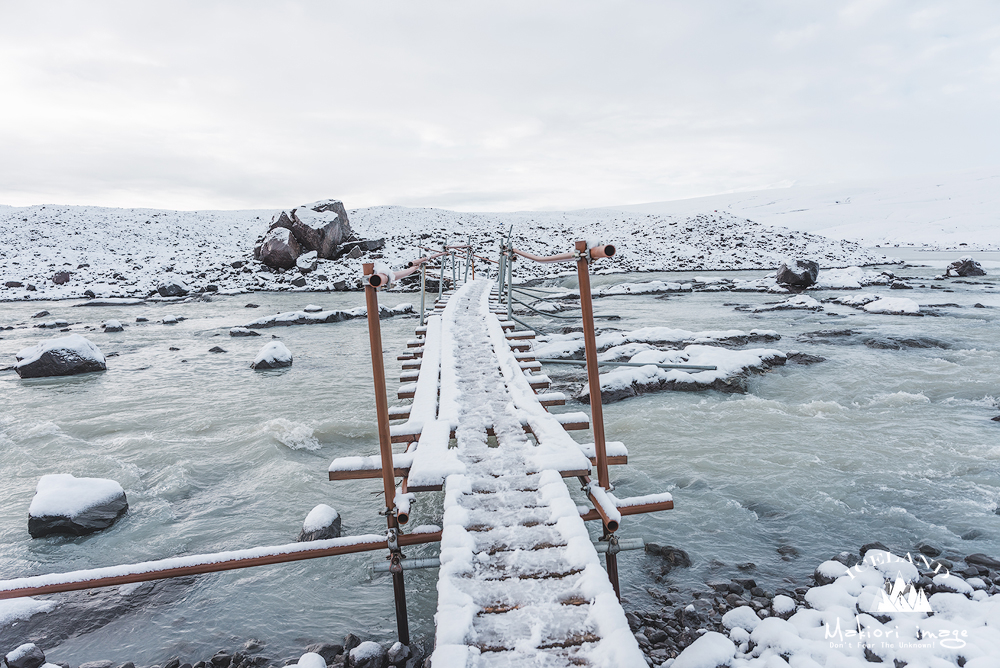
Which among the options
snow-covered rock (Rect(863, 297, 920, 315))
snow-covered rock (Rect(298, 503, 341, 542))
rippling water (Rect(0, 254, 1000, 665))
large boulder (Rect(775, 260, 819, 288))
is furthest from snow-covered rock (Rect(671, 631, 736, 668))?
large boulder (Rect(775, 260, 819, 288))

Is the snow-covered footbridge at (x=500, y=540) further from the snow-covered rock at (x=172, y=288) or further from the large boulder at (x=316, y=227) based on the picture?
the large boulder at (x=316, y=227)

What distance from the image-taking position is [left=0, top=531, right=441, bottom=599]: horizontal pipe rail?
9.71 feet

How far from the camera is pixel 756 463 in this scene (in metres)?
6.39

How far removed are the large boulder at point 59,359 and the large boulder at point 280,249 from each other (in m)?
17.5

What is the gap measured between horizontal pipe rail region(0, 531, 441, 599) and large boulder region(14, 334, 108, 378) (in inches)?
416

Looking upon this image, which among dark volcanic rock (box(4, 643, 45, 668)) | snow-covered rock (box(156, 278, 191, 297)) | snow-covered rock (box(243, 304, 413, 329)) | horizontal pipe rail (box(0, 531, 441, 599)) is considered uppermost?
snow-covered rock (box(156, 278, 191, 297))

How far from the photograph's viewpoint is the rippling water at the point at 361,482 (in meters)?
4.29

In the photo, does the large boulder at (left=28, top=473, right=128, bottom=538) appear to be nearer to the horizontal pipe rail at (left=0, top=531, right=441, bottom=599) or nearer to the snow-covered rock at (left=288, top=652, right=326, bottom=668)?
the horizontal pipe rail at (left=0, top=531, right=441, bottom=599)

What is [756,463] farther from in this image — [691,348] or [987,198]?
[987,198]

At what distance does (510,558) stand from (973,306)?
20.6 metres

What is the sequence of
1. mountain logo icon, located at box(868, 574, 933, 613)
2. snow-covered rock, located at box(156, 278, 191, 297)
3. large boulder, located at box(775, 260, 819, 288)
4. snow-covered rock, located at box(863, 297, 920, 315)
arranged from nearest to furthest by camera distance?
mountain logo icon, located at box(868, 574, 933, 613)
snow-covered rock, located at box(863, 297, 920, 315)
large boulder, located at box(775, 260, 819, 288)
snow-covered rock, located at box(156, 278, 191, 297)

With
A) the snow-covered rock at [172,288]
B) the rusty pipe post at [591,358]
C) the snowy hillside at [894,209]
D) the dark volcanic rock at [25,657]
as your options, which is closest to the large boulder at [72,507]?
the dark volcanic rock at [25,657]

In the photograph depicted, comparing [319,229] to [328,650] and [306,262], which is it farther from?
[328,650]

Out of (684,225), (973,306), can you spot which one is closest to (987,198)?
(684,225)
